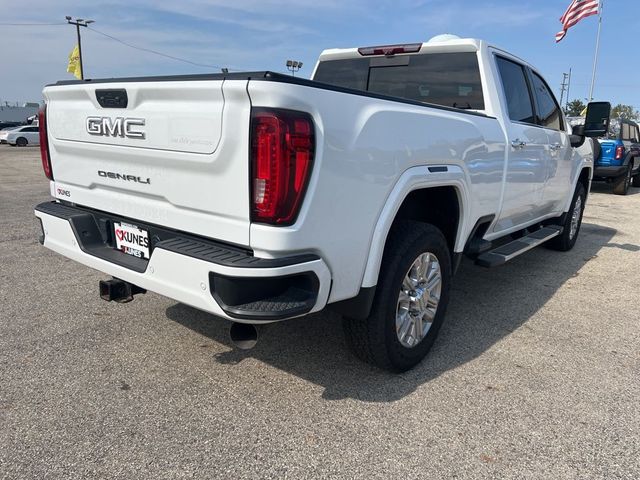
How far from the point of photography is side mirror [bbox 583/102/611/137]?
521 centimetres

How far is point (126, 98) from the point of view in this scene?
259 cm

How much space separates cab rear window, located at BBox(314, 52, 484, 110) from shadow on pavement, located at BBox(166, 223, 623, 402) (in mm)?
1670

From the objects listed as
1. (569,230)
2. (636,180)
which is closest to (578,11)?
(636,180)

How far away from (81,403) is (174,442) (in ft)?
2.11

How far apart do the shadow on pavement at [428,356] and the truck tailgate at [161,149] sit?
1153 mm

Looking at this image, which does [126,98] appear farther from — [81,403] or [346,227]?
[81,403]

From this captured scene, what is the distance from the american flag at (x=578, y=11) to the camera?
699 inches

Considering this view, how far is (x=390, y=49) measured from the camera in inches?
171

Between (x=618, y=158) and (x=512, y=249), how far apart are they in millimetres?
10141

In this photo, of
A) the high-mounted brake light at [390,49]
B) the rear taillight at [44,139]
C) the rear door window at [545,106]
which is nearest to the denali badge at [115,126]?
the rear taillight at [44,139]

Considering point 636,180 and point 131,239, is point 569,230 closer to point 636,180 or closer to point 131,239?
point 131,239

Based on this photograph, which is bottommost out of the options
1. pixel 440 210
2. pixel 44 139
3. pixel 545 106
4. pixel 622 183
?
pixel 622 183

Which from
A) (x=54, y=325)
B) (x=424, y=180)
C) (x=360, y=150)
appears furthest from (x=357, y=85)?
(x=54, y=325)

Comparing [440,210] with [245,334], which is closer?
[245,334]
